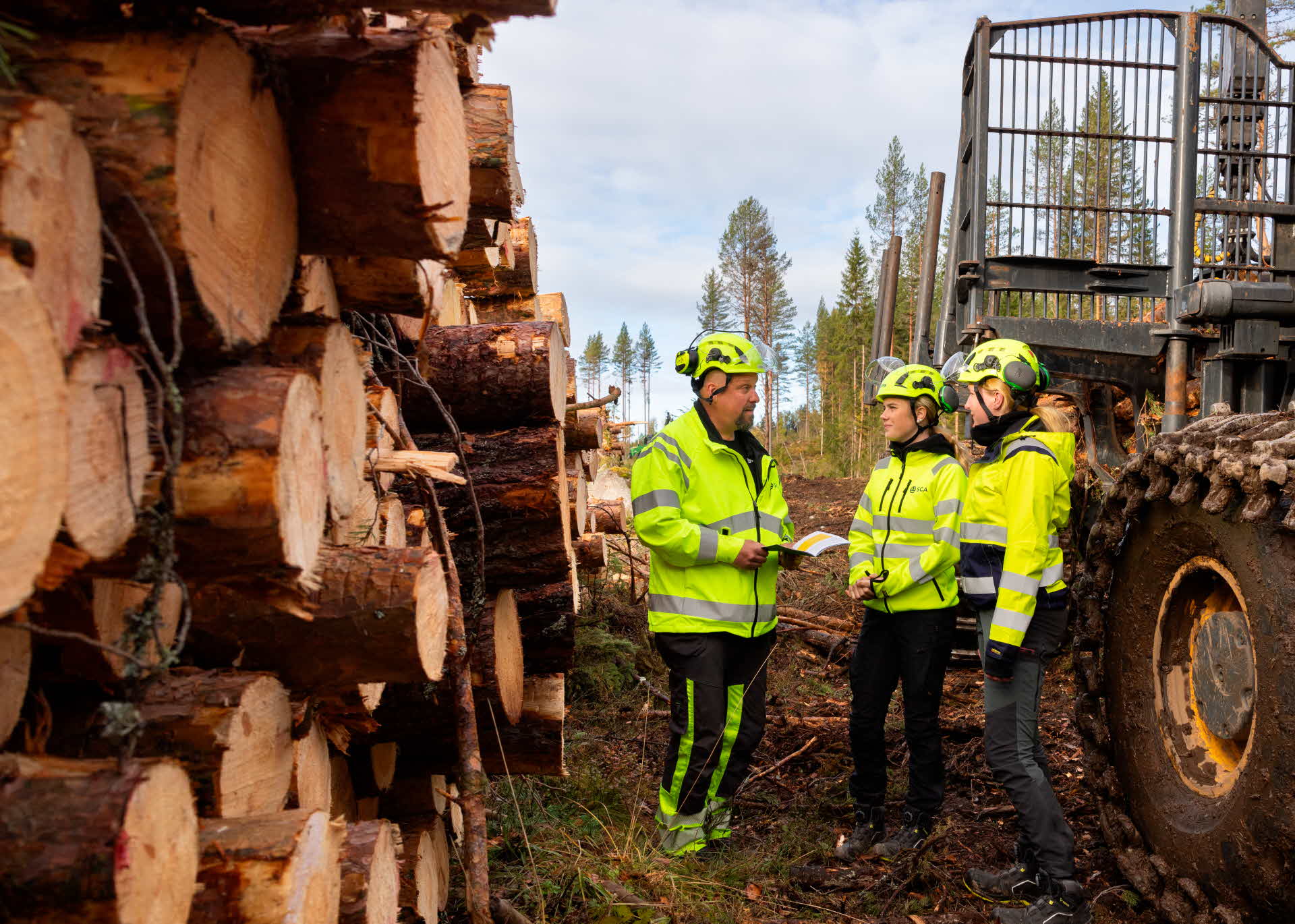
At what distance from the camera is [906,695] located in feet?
15.0

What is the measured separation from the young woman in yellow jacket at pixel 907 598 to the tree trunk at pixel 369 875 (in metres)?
2.87

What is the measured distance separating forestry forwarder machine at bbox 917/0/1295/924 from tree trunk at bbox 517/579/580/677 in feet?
7.12

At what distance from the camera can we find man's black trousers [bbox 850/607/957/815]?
4.55 meters

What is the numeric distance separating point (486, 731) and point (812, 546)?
5.38 ft

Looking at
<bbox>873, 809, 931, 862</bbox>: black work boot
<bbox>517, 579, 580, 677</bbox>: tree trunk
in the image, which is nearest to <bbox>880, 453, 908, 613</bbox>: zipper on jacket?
<bbox>873, 809, 931, 862</bbox>: black work boot

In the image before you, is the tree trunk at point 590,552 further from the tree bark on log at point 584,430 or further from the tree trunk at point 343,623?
the tree trunk at point 343,623

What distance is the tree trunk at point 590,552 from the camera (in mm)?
6266

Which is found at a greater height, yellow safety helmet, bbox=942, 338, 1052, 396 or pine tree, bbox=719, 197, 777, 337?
pine tree, bbox=719, 197, 777, 337

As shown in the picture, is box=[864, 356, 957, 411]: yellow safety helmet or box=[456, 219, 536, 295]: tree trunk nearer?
box=[864, 356, 957, 411]: yellow safety helmet

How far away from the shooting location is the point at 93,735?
5.71ft

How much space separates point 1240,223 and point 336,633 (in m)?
6.11

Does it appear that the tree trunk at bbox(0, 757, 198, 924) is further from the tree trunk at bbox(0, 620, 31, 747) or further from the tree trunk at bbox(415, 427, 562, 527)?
the tree trunk at bbox(415, 427, 562, 527)

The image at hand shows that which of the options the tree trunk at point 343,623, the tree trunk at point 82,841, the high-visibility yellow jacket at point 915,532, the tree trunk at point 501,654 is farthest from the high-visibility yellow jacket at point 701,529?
the tree trunk at point 82,841

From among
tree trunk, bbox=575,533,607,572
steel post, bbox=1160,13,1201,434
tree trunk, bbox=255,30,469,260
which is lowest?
tree trunk, bbox=575,533,607,572
